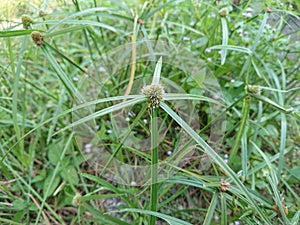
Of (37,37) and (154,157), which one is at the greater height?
(37,37)

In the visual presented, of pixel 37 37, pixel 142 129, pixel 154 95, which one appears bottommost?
pixel 142 129

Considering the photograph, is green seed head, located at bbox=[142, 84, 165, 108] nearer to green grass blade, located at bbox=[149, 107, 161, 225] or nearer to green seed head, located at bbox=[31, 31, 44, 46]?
green grass blade, located at bbox=[149, 107, 161, 225]

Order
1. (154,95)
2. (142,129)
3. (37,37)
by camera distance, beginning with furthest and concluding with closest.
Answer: (142,129)
(37,37)
(154,95)

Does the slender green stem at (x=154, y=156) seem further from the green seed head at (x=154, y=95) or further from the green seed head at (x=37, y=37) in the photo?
the green seed head at (x=37, y=37)

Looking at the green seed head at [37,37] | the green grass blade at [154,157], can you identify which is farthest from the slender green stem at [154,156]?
the green seed head at [37,37]

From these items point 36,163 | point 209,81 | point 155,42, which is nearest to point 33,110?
point 36,163

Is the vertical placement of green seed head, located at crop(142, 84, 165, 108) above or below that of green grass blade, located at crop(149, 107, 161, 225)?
above

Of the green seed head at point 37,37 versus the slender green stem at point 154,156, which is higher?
the green seed head at point 37,37

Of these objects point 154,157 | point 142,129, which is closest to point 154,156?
point 154,157

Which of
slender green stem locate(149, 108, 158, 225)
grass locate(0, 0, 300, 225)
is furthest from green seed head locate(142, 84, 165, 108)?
grass locate(0, 0, 300, 225)

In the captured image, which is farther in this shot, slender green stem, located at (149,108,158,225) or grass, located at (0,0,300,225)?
grass, located at (0,0,300,225)

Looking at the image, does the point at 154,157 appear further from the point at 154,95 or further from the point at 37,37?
the point at 37,37
